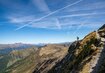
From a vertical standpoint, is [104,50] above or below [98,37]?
below

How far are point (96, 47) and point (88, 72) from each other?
15263mm

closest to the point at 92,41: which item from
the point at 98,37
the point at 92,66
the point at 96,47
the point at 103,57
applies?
the point at 98,37

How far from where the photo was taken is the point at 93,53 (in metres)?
48.2

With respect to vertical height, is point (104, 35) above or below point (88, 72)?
above

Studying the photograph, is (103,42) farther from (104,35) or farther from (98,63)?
(98,63)

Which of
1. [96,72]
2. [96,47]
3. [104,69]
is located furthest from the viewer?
[96,47]

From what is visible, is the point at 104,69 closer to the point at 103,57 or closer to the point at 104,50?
the point at 103,57

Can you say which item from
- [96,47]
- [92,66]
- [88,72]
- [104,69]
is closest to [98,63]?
[92,66]

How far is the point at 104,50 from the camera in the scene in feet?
156

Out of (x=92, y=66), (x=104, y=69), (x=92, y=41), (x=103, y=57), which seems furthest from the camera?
(x=92, y=41)

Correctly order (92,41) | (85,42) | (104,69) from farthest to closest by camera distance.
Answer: (85,42)
(92,41)
(104,69)

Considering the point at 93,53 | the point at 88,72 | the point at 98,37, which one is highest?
the point at 98,37

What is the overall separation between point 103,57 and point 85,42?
1849 cm

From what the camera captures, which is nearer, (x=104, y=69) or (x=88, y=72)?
(x=104, y=69)
